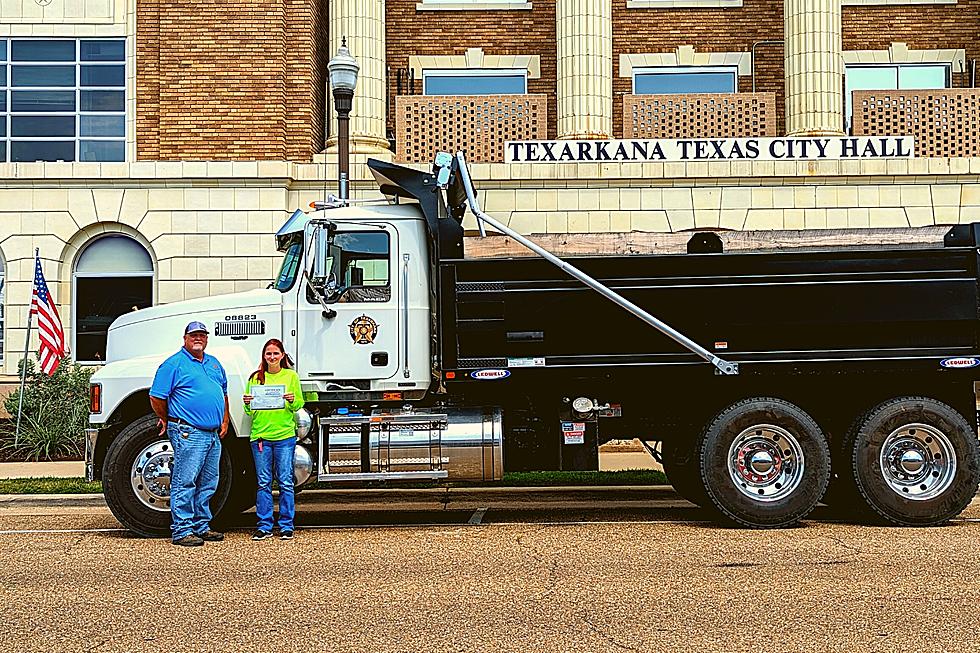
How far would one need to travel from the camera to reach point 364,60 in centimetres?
2323

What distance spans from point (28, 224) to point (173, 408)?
1320 centimetres

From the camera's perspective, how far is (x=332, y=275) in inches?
441

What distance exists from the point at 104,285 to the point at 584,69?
9673 millimetres

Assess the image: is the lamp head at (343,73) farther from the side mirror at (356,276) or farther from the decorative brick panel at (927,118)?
the decorative brick panel at (927,118)

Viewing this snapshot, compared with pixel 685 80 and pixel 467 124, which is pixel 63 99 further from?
pixel 685 80

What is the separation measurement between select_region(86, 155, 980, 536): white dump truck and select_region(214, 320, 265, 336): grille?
0.06ft

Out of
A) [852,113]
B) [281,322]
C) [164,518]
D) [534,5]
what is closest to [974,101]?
[852,113]

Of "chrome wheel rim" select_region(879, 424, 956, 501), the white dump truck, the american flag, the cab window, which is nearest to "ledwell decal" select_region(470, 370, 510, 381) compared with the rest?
the white dump truck

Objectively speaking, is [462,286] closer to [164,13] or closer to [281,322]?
[281,322]

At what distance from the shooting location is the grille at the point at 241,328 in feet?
37.1

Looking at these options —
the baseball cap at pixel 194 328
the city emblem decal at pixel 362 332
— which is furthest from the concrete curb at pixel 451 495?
the baseball cap at pixel 194 328

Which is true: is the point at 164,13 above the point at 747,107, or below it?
above

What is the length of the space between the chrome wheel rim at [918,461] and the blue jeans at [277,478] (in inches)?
204

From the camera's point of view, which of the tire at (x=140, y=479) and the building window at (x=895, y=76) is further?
the building window at (x=895, y=76)
